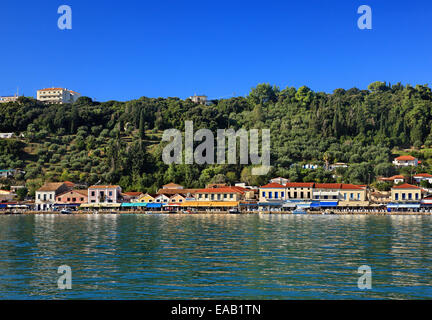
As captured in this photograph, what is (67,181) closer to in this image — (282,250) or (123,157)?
(123,157)

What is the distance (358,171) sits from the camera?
8594cm

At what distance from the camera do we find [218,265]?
902 inches

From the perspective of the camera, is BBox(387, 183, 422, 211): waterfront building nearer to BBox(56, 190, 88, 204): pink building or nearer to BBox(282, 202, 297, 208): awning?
BBox(282, 202, 297, 208): awning

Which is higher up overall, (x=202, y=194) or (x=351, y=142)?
(x=351, y=142)

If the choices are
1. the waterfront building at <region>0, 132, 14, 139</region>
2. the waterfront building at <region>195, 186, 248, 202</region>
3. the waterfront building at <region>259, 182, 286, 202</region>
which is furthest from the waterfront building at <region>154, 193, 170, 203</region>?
the waterfront building at <region>0, 132, 14, 139</region>

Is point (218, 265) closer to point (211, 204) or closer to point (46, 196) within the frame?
point (211, 204)

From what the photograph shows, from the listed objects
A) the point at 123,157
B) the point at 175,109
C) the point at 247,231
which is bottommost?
the point at 247,231

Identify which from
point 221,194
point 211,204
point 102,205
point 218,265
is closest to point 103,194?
point 102,205

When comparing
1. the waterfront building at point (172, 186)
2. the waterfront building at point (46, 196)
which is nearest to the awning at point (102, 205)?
the waterfront building at point (46, 196)

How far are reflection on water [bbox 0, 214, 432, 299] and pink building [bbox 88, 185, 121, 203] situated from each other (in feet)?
142
